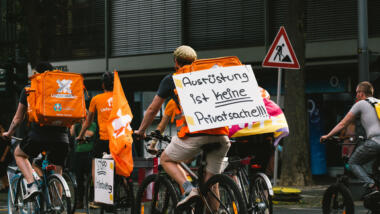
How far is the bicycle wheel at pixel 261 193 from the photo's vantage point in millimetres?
7543

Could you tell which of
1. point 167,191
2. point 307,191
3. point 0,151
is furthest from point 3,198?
point 167,191

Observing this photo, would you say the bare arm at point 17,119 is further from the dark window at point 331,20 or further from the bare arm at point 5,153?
the dark window at point 331,20

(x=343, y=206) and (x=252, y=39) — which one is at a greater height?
(x=252, y=39)

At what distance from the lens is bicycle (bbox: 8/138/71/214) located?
7742mm

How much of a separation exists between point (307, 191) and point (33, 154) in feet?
22.7

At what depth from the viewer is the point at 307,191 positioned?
45.1 feet

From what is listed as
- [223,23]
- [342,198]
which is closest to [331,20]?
[223,23]

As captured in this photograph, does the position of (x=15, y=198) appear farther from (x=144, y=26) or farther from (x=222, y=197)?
(x=144, y=26)

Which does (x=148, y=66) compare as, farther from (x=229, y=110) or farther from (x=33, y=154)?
(x=229, y=110)

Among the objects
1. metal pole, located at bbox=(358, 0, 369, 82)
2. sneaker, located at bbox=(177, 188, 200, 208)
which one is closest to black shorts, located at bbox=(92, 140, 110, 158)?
sneaker, located at bbox=(177, 188, 200, 208)

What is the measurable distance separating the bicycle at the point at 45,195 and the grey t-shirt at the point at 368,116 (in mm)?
3344

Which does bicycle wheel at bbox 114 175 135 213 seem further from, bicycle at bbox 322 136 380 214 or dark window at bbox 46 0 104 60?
dark window at bbox 46 0 104 60

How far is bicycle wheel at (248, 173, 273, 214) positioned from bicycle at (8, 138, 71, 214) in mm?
1980

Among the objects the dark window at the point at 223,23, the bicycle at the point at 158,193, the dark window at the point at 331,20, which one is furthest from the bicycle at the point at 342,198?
the dark window at the point at 223,23
